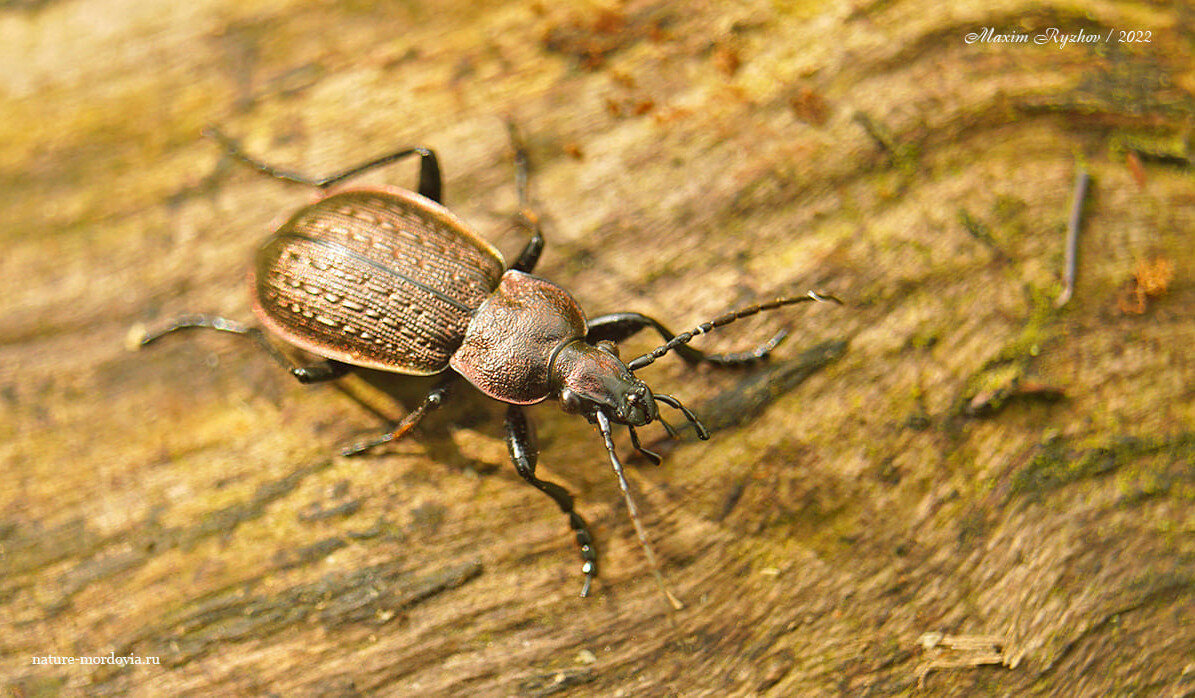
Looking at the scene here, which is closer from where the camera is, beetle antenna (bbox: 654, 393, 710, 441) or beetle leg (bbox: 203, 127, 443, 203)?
beetle antenna (bbox: 654, 393, 710, 441)

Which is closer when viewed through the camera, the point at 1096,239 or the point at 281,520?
the point at 281,520

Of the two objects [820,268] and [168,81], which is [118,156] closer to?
[168,81]

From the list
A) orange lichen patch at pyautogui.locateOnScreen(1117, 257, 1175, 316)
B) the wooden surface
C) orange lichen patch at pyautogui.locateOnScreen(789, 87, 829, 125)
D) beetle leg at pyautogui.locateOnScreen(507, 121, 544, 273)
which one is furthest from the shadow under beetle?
orange lichen patch at pyautogui.locateOnScreen(1117, 257, 1175, 316)

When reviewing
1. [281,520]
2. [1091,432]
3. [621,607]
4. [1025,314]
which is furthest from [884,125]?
[281,520]

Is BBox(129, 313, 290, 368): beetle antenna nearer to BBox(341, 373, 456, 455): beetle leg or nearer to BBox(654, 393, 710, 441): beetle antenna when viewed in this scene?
BBox(341, 373, 456, 455): beetle leg

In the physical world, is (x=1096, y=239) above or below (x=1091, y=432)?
above

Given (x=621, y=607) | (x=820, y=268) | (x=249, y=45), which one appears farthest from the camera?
(x=249, y=45)

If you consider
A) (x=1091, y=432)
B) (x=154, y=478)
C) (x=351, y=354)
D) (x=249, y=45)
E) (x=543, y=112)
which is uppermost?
(x=249, y=45)
